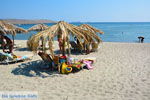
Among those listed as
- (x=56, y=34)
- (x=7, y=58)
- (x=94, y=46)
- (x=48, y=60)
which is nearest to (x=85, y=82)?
(x=48, y=60)

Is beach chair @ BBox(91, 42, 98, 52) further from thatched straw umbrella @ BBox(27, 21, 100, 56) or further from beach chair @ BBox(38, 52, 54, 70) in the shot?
beach chair @ BBox(38, 52, 54, 70)

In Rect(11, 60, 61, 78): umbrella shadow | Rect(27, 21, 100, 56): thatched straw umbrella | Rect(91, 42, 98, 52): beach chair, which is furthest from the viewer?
Rect(91, 42, 98, 52): beach chair

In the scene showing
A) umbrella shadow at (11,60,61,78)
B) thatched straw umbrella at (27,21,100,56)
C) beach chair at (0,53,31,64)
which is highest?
thatched straw umbrella at (27,21,100,56)

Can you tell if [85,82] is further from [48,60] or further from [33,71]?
[33,71]

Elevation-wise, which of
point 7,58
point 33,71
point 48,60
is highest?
point 48,60

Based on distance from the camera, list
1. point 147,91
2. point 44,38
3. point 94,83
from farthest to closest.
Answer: point 44,38 → point 94,83 → point 147,91

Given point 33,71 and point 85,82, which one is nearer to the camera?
point 85,82

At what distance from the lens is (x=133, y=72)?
271 inches

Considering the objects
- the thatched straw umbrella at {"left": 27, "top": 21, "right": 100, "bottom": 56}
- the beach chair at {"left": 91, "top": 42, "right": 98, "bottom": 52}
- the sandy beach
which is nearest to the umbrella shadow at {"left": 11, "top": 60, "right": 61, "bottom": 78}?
the sandy beach

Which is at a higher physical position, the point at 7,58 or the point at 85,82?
the point at 7,58

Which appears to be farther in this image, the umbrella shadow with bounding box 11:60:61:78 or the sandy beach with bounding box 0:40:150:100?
the umbrella shadow with bounding box 11:60:61:78

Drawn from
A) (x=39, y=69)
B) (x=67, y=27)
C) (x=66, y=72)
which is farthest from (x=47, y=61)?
(x=67, y=27)

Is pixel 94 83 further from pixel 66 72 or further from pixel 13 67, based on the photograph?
pixel 13 67

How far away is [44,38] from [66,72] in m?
1.49
